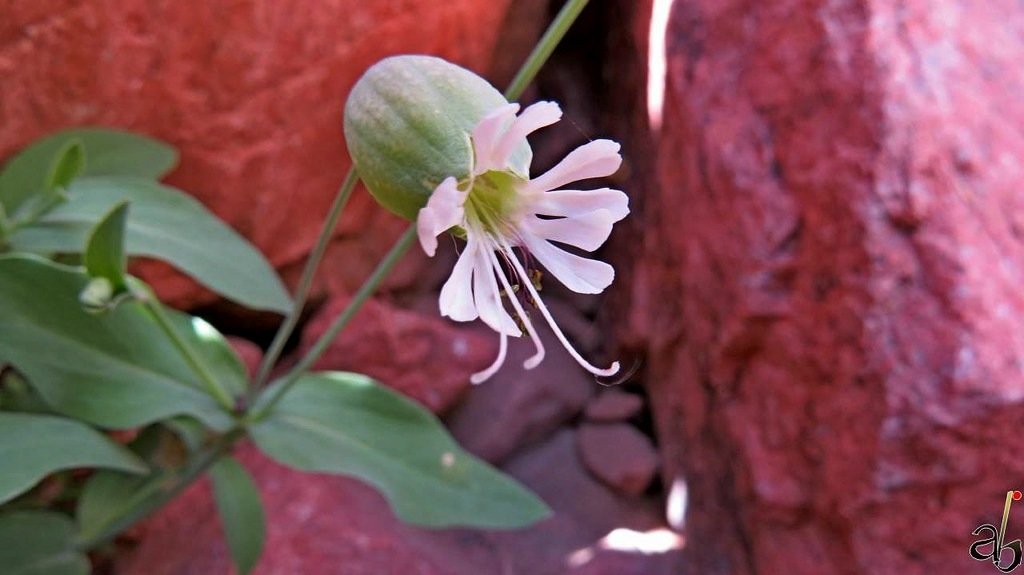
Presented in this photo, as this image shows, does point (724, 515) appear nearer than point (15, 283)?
No

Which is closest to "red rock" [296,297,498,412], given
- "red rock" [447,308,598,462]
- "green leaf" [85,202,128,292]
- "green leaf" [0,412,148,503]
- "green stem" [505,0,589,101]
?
"red rock" [447,308,598,462]

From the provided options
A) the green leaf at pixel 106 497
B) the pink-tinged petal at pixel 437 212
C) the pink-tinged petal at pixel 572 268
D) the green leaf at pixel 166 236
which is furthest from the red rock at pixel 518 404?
the pink-tinged petal at pixel 437 212

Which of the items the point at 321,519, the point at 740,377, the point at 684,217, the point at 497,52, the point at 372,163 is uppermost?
the point at 372,163

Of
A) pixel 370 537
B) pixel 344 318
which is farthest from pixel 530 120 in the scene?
pixel 370 537

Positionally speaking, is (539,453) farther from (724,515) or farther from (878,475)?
(878,475)

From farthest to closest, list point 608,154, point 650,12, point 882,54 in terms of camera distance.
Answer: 1. point 650,12
2. point 882,54
3. point 608,154

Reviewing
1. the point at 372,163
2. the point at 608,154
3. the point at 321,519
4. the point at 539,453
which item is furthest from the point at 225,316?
the point at 608,154

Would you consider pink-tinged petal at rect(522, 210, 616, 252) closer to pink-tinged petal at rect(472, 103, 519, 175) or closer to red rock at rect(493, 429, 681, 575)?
pink-tinged petal at rect(472, 103, 519, 175)

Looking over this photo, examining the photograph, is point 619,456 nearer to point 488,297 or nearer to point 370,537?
point 370,537
